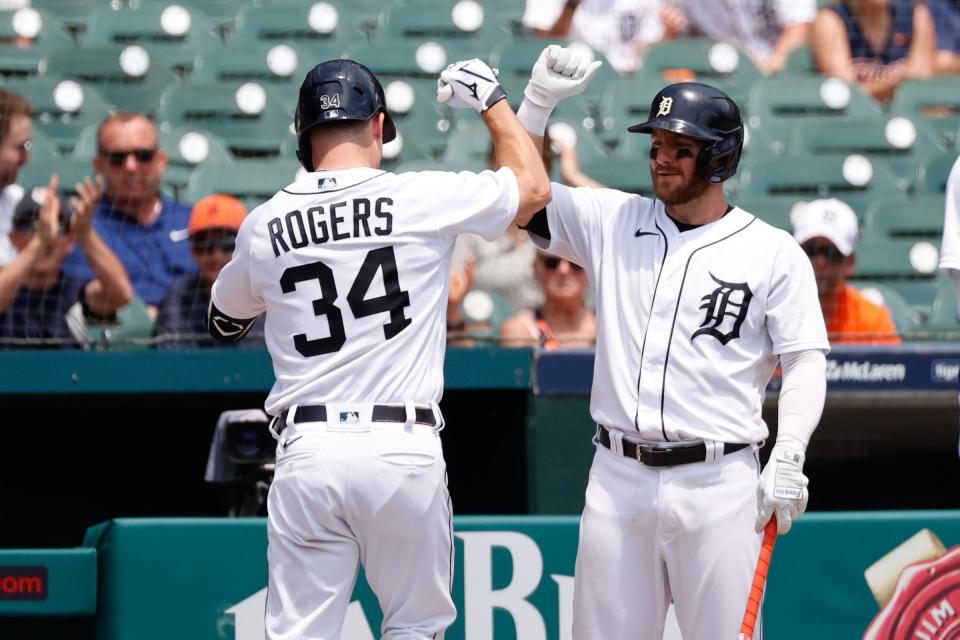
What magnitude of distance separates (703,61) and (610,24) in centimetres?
58

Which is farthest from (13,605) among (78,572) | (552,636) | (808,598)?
(808,598)

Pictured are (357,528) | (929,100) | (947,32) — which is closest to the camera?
(357,528)

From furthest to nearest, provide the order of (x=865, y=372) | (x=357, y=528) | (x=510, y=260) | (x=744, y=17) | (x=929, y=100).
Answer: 1. (x=744, y=17)
2. (x=929, y=100)
3. (x=510, y=260)
4. (x=865, y=372)
5. (x=357, y=528)

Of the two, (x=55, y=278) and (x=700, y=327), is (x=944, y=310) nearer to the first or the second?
(x=700, y=327)

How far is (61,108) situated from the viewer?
649cm

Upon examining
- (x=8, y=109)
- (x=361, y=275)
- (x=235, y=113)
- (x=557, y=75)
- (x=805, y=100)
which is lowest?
(x=361, y=275)

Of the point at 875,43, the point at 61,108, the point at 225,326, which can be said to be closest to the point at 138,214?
the point at 61,108

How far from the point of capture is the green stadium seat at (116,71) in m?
6.69

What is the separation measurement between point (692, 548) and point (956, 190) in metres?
1.07

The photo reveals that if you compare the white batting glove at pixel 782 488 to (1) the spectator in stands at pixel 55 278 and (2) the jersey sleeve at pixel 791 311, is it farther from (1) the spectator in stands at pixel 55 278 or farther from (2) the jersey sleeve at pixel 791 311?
(1) the spectator in stands at pixel 55 278

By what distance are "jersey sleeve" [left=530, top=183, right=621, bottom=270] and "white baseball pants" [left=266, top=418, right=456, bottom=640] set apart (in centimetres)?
65

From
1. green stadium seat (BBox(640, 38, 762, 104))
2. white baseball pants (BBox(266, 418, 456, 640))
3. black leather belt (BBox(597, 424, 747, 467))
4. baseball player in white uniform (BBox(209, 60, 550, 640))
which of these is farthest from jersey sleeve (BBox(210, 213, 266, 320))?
green stadium seat (BBox(640, 38, 762, 104))

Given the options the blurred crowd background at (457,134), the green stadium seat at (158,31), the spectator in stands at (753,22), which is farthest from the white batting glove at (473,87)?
the spectator in stands at (753,22)

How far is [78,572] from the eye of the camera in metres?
3.83
